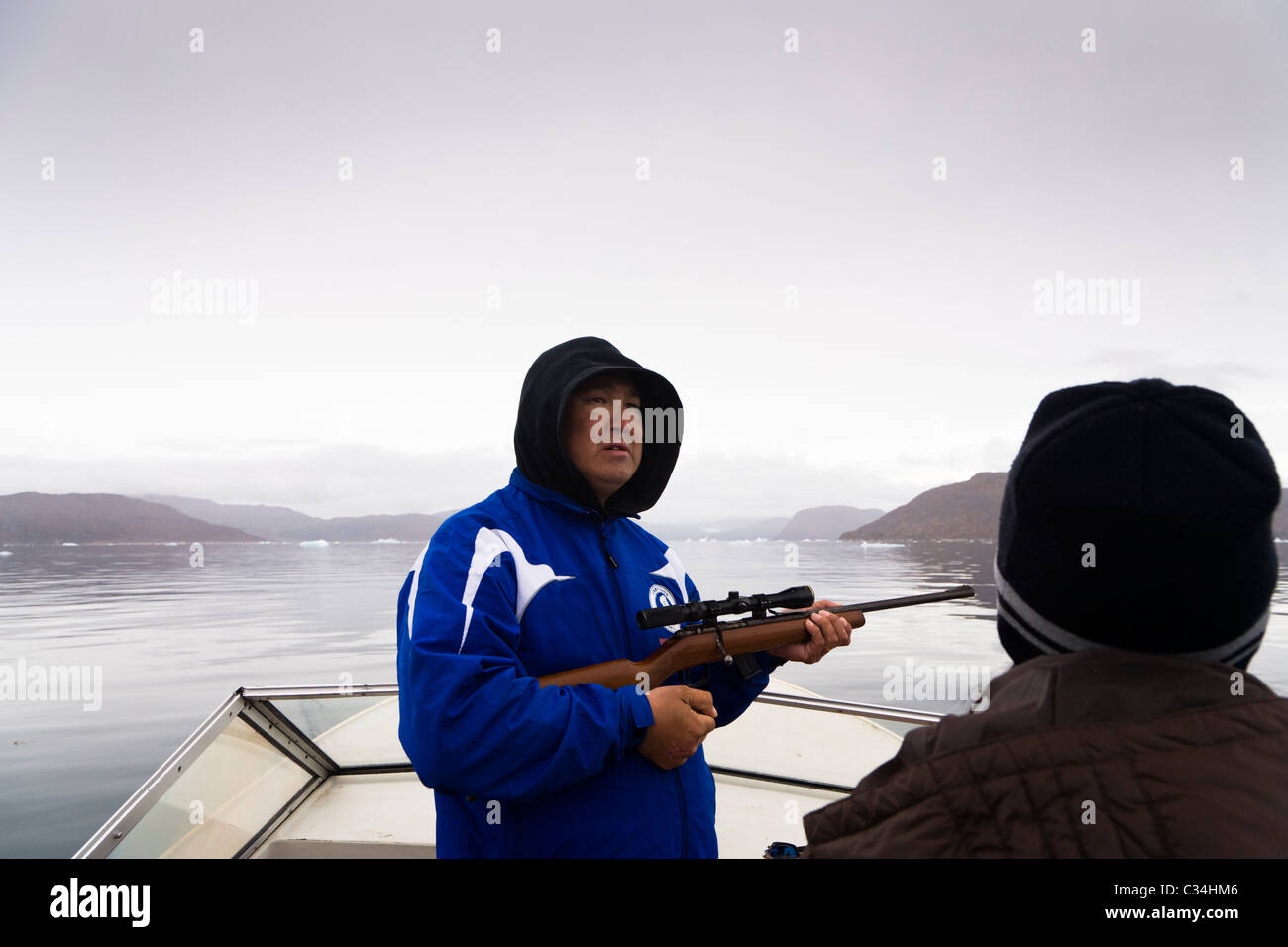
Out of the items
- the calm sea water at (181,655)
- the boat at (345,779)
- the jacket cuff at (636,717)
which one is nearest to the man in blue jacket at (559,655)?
the jacket cuff at (636,717)

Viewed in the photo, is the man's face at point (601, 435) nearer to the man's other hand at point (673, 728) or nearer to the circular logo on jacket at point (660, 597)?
the circular logo on jacket at point (660, 597)

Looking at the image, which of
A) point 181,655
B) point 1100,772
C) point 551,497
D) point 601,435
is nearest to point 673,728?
point 551,497

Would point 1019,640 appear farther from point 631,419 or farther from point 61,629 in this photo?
point 61,629

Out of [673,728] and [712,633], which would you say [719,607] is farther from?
[673,728]

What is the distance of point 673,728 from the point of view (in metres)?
1.66

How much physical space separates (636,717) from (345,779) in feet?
10.6

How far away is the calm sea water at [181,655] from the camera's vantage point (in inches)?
343

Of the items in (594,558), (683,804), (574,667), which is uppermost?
(594,558)

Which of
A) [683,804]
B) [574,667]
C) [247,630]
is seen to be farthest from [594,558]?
[247,630]

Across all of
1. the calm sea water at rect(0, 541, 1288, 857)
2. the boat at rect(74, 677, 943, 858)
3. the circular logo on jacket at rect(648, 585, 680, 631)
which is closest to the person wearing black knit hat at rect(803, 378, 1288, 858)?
the calm sea water at rect(0, 541, 1288, 857)

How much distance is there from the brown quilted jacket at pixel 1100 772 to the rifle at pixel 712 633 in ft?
3.27
